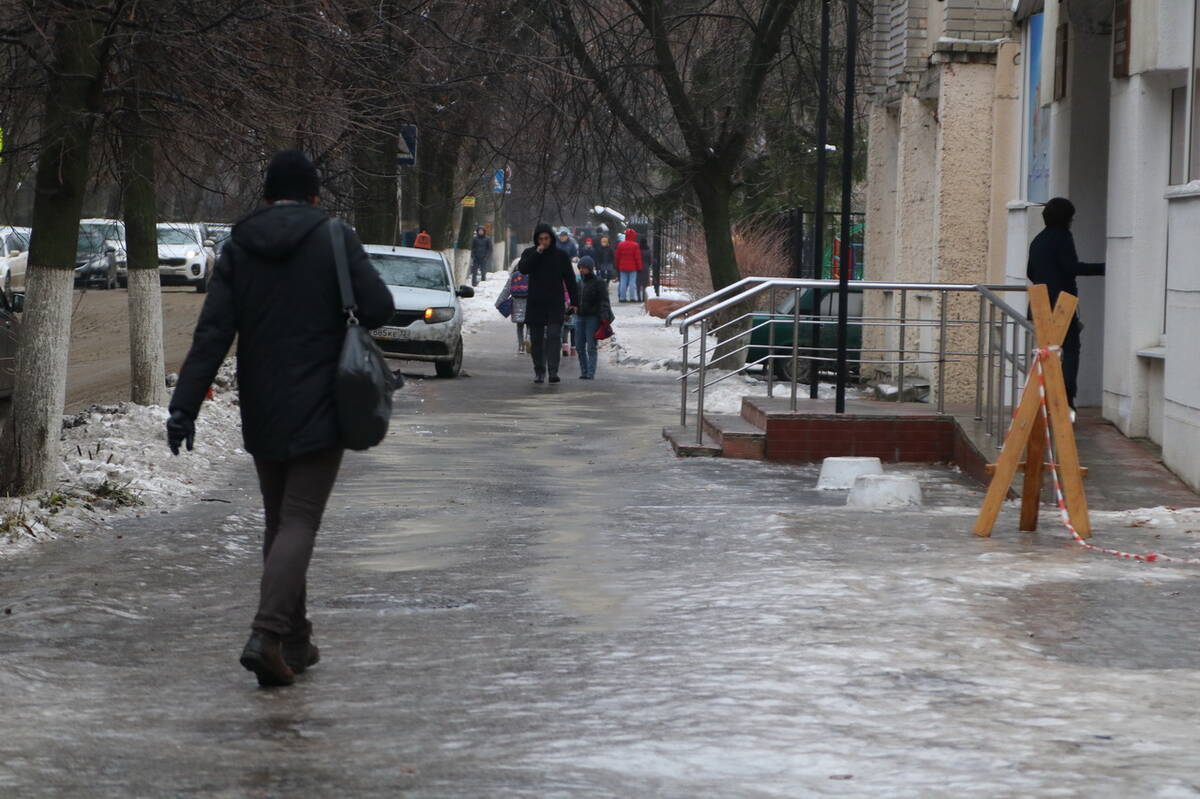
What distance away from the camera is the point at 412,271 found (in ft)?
77.4

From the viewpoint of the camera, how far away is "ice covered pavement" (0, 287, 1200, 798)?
4.71 metres

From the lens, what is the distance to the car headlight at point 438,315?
72.1 ft

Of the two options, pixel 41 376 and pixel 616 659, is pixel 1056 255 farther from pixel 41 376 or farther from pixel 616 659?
pixel 616 659

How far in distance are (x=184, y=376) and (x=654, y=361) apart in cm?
2051

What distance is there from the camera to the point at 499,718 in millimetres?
5273

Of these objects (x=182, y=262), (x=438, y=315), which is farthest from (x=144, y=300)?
(x=182, y=262)

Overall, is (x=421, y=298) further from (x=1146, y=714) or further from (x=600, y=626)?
(x=1146, y=714)

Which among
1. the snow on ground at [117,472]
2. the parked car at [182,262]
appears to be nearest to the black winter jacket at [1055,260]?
the snow on ground at [117,472]

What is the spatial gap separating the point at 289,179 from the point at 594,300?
54.6ft

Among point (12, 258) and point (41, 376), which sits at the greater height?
point (12, 258)

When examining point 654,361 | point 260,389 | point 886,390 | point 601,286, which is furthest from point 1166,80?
point 654,361

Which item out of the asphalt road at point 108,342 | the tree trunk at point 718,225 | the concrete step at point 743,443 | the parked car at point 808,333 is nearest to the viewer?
the concrete step at point 743,443

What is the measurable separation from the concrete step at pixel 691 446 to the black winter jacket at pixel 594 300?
802cm

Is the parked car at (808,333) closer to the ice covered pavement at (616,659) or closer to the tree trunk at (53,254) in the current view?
the ice covered pavement at (616,659)
